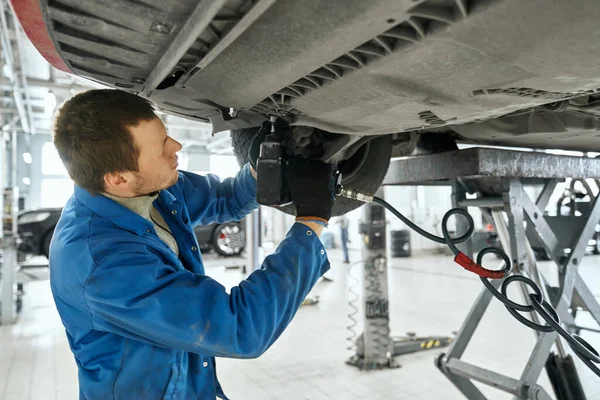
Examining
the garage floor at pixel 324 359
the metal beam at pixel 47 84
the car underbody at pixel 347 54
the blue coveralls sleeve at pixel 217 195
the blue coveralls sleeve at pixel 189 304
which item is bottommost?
the garage floor at pixel 324 359

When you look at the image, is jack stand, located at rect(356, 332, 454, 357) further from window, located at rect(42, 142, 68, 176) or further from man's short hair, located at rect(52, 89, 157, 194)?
window, located at rect(42, 142, 68, 176)

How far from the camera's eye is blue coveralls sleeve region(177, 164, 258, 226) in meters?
1.38

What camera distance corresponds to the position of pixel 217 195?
4.66 ft

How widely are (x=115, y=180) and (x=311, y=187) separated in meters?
0.44

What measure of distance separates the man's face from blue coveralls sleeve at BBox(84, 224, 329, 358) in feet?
0.58

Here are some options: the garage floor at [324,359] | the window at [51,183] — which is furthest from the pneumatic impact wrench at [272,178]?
the window at [51,183]

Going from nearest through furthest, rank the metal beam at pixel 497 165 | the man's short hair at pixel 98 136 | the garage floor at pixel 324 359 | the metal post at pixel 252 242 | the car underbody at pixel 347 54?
the car underbody at pixel 347 54
the man's short hair at pixel 98 136
the metal beam at pixel 497 165
the garage floor at pixel 324 359
the metal post at pixel 252 242

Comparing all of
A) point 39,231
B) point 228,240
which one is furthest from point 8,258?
point 228,240

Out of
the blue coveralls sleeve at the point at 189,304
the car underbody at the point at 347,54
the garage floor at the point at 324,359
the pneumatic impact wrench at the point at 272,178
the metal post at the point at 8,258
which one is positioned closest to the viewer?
the car underbody at the point at 347,54

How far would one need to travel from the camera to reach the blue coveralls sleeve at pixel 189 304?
0.80 meters

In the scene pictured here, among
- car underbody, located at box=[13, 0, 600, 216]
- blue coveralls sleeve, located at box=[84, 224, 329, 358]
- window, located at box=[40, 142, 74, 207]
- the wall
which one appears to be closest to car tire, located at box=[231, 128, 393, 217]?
car underbody, located at box=[13, 0, 600, 216]

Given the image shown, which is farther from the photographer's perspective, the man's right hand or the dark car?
the dark car

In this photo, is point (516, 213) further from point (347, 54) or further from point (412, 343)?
point (412, 343)

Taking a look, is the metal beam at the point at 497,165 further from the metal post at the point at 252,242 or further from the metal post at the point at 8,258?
the metal post at the point at 8,258
